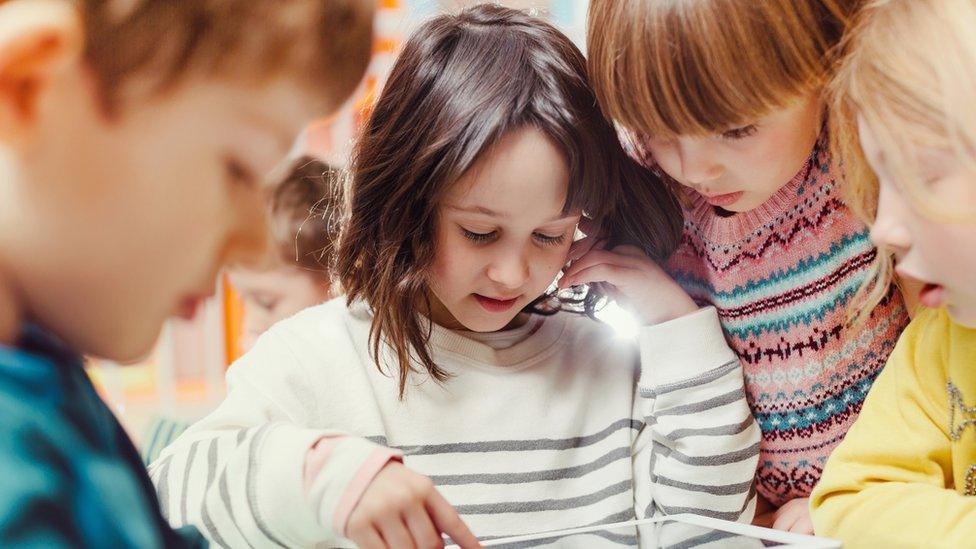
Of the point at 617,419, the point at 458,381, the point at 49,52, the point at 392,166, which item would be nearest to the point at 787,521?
the point at 617,419

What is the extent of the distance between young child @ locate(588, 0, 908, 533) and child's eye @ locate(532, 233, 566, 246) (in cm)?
8

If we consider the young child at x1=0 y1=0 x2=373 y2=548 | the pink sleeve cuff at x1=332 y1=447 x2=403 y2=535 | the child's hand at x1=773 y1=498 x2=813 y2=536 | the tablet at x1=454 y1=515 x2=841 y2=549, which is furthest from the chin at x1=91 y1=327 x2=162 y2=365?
the child's hand at x1=773 y1=498 x2=813 y2=536

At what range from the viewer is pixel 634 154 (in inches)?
25.2

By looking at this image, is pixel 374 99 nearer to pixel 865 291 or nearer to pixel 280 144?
pixel 280 144

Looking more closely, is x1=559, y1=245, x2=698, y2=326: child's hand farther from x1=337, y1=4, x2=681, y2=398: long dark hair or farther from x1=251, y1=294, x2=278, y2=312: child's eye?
x1=251, y1=294, x2=278, y2=312: child's eye

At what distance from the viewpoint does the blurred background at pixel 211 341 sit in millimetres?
417

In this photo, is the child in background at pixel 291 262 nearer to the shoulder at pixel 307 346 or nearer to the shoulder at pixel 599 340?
the shoulder at pixel 307 346

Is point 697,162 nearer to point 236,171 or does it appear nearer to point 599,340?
point 599,340

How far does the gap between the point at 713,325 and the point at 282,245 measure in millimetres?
293

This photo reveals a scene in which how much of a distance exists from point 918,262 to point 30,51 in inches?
16.4

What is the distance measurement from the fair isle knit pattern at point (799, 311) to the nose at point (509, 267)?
0.15 m

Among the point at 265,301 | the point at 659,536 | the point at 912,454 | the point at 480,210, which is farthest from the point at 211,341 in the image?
the point at 912,454

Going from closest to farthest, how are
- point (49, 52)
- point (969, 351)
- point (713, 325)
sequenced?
point (49, 52) → point (969, 351) → point (713, 325)

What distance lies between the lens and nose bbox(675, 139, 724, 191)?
562 mm
